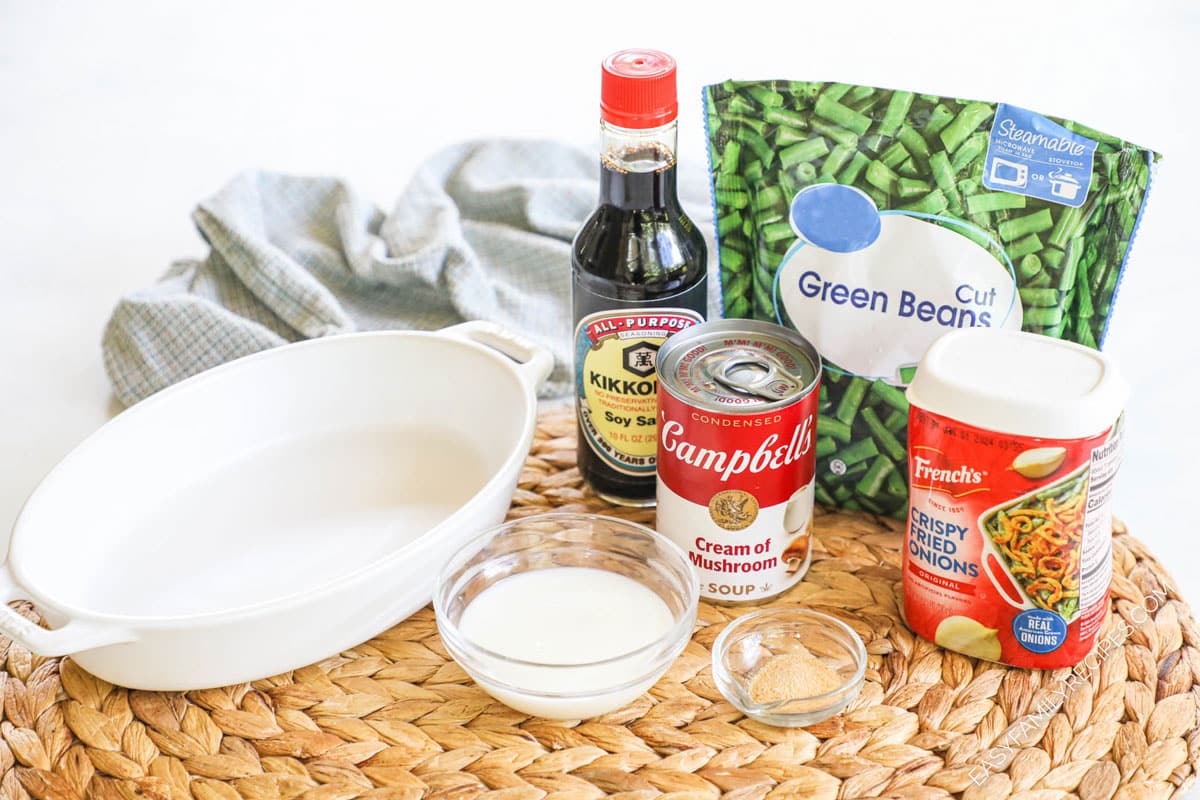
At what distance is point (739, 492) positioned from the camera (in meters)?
0.97

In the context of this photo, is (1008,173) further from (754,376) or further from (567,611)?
(567,611)

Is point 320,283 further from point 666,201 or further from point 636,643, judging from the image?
point 636,643

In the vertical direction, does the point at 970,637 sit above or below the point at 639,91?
below

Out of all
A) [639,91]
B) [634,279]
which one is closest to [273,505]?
[634,279]

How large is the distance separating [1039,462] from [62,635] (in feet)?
2.08

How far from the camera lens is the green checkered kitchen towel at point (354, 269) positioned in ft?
4.82

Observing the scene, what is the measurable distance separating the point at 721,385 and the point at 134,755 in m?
0.48

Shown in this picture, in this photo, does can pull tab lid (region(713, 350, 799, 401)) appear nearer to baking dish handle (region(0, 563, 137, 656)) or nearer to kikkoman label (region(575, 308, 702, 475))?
kikkoman label (region(575, 308, 702, 475))

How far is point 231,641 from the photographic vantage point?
0.89 m

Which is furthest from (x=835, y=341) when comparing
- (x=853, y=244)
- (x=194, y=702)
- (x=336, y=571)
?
(x=194, y=702)

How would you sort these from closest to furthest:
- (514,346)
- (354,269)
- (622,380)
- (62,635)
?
(62,635) < (622,380) < (514,346) < (354,269)

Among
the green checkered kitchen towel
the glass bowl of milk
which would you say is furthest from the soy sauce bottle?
the green checkered kitchen towel

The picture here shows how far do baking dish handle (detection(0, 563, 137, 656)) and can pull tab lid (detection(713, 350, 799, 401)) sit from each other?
44cm

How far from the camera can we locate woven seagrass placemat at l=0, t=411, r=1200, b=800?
90 centimetres
